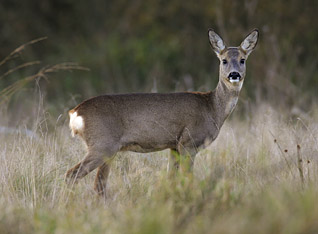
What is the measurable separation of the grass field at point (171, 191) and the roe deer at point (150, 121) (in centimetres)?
27

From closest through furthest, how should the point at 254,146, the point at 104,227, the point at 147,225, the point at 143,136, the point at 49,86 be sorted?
the point at 147,225, the point at 104,227, the point at 143,136, the point at 254,146, the point at 49,86

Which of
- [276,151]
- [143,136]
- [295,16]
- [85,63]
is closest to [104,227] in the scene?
[143,136]

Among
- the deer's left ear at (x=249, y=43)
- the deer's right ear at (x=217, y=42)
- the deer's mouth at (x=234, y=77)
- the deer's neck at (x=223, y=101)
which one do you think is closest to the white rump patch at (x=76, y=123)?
the deer's neck at (x=223, y=101)

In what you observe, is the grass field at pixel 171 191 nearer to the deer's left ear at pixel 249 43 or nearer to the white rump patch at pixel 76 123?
the white rump patch at pixel 76 123

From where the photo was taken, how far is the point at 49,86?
1653cm

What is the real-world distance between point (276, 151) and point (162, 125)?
62.6 inches

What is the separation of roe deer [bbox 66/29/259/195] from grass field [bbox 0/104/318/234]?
274 mm

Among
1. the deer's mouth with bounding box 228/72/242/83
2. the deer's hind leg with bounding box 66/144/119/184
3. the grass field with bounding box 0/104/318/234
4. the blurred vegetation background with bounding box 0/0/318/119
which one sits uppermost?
the blurred vegetation background with bounding box 0/0/318/119

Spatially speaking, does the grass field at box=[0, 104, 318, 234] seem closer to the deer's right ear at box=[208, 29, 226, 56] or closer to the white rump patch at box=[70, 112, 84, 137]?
the white rump patch at box=[70, 112, 84, 137]

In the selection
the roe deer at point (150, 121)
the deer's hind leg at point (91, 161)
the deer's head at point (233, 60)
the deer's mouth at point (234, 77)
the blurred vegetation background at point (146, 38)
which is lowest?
the deer's hind leg at point (91, 161)

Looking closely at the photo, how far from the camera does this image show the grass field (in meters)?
3.73

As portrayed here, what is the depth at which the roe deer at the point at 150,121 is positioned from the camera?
5.74 meters

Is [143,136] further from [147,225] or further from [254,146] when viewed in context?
[147,225]

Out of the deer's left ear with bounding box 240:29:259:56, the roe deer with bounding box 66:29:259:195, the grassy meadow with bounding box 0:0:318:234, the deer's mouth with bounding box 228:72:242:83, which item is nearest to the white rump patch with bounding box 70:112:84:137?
the roe deer with bounding box 66:29:259:195
